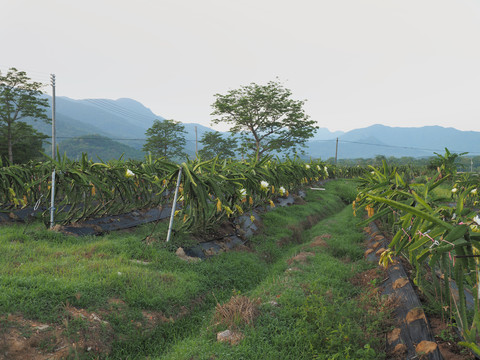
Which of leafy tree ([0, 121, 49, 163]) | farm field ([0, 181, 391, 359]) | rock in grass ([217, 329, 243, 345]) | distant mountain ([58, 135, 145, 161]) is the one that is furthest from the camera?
distant mountain ([58, 135, 145, 161])

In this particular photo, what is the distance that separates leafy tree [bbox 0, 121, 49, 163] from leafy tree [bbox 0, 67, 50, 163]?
162 mm

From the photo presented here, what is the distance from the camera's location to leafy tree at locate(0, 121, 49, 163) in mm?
20156

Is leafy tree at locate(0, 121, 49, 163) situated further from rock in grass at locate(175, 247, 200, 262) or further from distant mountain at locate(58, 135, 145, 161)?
distant mountain at locate(58, 135, 145, 161)

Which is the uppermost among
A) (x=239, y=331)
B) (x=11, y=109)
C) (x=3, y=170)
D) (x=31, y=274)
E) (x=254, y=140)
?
(x=11, y=109)

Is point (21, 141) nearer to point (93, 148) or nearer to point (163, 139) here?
point (163, 139)

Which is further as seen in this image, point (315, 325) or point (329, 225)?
point (329, 225)

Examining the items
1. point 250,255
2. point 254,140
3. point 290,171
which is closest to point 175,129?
point 254,140

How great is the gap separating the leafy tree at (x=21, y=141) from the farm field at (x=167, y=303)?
2094 centimetres

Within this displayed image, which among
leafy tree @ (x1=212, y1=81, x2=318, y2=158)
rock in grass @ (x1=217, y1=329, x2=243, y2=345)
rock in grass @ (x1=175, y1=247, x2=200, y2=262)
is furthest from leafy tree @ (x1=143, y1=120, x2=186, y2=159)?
rock in grass @ (x1=217, y1=329, x2=243, y2=345)

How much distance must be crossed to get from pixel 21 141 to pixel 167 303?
24.6 m

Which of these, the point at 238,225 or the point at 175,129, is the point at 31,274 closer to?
the point at 238,225

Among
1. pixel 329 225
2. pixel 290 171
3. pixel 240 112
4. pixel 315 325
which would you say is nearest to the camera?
pixel 315 325

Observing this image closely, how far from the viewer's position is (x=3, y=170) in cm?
477

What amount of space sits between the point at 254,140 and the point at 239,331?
22657 mm
